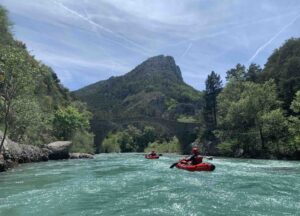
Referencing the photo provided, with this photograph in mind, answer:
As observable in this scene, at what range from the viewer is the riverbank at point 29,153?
31222 mm

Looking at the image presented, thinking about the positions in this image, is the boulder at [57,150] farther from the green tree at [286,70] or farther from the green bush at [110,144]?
the green bush at [110,144]

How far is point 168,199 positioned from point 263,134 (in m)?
41.6

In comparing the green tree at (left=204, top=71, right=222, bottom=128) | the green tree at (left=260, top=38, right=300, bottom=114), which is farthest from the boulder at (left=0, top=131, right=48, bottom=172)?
the green tree at (left=204, top=71, right=222, bottom=128)

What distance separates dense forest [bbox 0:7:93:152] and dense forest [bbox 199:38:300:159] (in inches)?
850

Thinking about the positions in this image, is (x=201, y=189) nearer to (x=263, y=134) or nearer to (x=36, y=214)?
(x=36, y=214)

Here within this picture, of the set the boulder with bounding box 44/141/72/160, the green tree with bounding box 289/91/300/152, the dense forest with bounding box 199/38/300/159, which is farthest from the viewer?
the dense forest with bounding box 199/38/300/159

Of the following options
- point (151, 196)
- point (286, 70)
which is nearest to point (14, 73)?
point (151, 196)

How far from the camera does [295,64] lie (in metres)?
64.8

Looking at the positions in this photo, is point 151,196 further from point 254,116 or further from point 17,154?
point 254,116

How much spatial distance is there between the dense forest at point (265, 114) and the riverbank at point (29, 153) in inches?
839

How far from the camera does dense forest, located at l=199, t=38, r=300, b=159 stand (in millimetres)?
51094

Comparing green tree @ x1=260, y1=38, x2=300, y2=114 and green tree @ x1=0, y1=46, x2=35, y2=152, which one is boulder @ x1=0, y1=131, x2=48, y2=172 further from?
green tree @ x1=260, y1=38, x2=300, y2=114

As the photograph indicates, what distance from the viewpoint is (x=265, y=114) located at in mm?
52062

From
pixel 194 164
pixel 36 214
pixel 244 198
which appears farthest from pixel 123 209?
pixel 194 164
